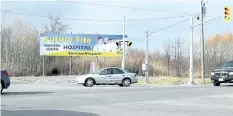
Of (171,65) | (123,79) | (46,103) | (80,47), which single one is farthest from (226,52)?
(46,103)

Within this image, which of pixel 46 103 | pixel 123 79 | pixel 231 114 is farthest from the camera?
pixel 123 79

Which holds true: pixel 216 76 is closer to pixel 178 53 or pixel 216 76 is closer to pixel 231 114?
pixel 231 114

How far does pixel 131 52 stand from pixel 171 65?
20.5ft

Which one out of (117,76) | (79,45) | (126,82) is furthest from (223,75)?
(79,45)

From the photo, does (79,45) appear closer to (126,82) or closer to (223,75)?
(126,82)

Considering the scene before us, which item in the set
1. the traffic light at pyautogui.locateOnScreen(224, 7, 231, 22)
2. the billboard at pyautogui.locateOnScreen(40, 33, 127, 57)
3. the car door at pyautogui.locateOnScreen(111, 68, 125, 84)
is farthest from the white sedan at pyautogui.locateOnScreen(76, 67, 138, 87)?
the billboard at pyautogui.locateOnScreen(40, 33, 127, 57)

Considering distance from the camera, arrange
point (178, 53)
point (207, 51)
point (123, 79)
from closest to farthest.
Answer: point (123, 79), point (207, 51), point (178, 53)

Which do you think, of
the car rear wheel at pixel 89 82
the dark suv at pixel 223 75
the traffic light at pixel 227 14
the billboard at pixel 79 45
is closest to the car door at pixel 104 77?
the car rear wheel at pixel 89 82

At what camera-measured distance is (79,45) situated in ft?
161

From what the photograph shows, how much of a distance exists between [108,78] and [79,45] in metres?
20.9

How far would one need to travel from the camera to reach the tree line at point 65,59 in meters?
49.0

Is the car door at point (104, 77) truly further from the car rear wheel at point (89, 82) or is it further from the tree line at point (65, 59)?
the tree line at point (65, 59)

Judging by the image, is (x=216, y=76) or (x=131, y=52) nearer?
(x=216, y=76)

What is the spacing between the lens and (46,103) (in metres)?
15.0
